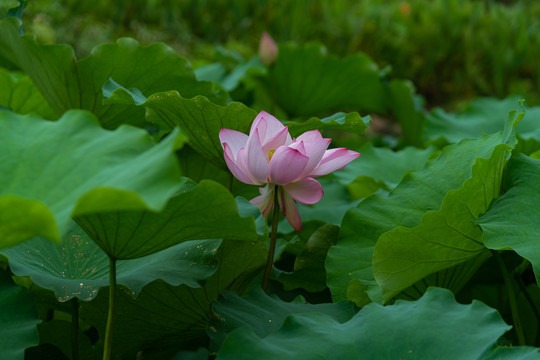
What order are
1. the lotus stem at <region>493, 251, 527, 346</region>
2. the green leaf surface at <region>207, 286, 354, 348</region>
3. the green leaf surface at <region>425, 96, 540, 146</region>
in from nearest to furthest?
the green leaf surface at <region>207, 286, 354, 348</region>, the lotus stem at <region>493, 251, 527, 346</region>, the green leaf surface at <region>425, 96, 540, 146</region>

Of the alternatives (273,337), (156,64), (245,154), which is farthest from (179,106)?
(273,337)

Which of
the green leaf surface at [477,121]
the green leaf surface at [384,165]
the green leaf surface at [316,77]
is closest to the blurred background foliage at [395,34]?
the green leaf surface at [316,77]

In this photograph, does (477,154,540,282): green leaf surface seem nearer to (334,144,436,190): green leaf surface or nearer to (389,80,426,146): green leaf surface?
(334,144,436,190): green leaf surface

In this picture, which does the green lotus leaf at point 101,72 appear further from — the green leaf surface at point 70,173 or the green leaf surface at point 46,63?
the green leaf surface at point 70,173

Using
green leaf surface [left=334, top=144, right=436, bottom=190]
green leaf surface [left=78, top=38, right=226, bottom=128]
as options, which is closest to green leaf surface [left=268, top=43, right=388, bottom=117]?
green leaf surface [left=334, top=144, right=436, bottom=190]

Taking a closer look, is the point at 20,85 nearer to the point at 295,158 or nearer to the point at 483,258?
the point at 295,158

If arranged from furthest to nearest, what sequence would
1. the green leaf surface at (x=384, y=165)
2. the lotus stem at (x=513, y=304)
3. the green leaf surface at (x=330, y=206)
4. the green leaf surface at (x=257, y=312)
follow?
the green leaf surface at (x=384, y=165)
the green leaf surface at (x=330, y=206)
the lotus stem at (x=513, y=304)
the green leaf surface at (x=257, y=312)
